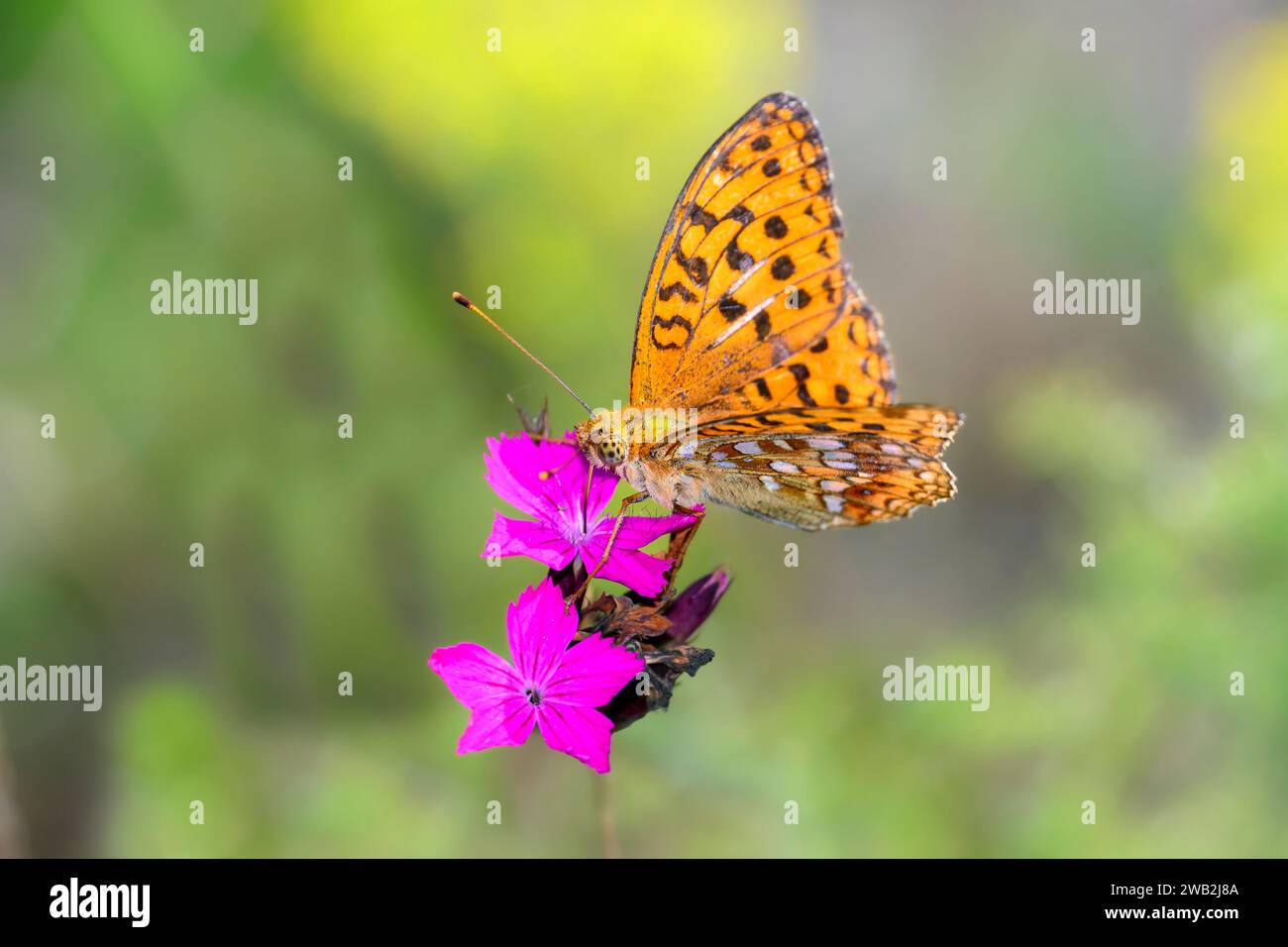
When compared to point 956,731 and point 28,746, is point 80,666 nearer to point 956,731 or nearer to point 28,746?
point 28,746

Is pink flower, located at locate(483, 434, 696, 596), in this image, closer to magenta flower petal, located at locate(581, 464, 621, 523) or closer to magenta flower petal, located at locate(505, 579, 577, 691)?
magenta flower petal, located at locate(581, 464, 621, 523)

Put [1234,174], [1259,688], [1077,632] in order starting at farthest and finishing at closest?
[1234,174]
[1077,632]
[1259,688]

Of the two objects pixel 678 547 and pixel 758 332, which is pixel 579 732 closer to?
pixel 678 547

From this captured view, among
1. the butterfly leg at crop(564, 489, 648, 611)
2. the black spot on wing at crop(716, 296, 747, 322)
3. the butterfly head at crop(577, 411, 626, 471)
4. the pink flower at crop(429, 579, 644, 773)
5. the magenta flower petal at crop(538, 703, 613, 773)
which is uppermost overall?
the black spot on wing at crop(716, 296, 747, 322)

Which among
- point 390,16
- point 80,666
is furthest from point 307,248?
point 80,666

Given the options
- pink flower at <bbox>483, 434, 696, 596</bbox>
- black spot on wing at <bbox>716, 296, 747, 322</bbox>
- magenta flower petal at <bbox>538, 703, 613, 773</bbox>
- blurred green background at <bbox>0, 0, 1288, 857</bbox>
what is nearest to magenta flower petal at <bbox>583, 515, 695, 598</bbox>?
pink flower at <bbox>483, 434, 696, 596</bbox>
